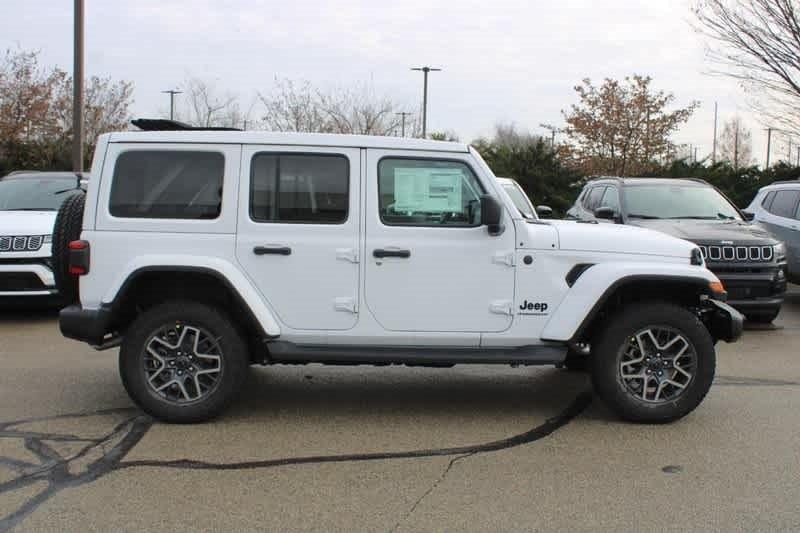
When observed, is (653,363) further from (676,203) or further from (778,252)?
(676,203)

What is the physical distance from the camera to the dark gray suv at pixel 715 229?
Answer: 922 centimetres

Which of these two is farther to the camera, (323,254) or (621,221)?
(621,221)

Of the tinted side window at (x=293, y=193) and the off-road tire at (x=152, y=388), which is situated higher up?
the tinted side window at (x=293, y=193)

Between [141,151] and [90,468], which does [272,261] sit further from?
[90,468]

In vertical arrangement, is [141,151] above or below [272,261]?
above

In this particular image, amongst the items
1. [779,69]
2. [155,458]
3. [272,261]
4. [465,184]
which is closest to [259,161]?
[272,261]

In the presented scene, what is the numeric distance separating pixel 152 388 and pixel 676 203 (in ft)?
24.1

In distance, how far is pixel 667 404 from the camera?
5625 millimetres

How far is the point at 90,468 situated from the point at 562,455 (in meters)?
2.77

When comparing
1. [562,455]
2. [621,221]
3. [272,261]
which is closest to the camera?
[562,455]

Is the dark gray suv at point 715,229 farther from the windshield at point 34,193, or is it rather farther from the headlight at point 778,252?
the windshield at point 34,193

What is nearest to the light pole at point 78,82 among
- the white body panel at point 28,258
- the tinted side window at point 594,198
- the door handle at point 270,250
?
the white body panel at point 28,258

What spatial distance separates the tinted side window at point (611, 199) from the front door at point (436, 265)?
5.43 meters

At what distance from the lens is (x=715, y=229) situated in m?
9.56
